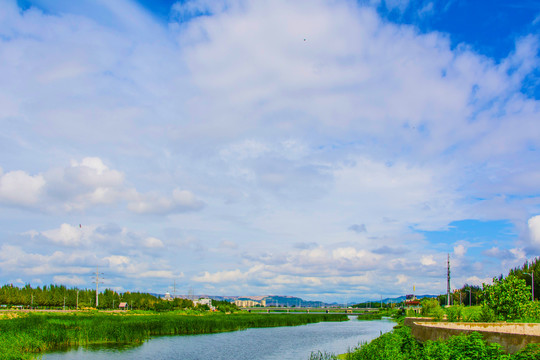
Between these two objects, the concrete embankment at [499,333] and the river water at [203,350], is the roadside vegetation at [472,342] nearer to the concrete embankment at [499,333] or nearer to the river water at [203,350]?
the concrete embankment at [499,333]

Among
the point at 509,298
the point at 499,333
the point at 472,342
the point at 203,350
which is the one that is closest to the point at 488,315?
the point at 509,298

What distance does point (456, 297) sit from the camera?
16875cm

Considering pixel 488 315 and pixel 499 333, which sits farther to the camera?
pixel 488 315

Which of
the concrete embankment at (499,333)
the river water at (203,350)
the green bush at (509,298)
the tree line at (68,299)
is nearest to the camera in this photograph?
the concrete embankment at (499,333)

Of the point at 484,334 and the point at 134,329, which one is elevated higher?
the point at 484,334

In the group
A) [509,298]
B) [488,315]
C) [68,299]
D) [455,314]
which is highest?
[509,298]

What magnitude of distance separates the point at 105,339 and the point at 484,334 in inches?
1664

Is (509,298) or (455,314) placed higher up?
(509,298)

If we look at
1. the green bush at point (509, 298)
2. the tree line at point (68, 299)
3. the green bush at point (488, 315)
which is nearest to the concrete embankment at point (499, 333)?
the green bush at point (488, 315)

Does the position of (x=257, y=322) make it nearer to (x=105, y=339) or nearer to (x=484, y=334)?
(x=105, y=339)

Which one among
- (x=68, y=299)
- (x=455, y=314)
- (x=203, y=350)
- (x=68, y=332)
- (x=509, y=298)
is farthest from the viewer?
(x=68, y=299)

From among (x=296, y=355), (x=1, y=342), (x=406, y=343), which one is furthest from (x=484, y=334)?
(x=1, y=342)

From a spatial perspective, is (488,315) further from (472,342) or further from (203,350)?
(203,350)

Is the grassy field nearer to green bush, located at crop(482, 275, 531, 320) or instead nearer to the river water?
the river water
